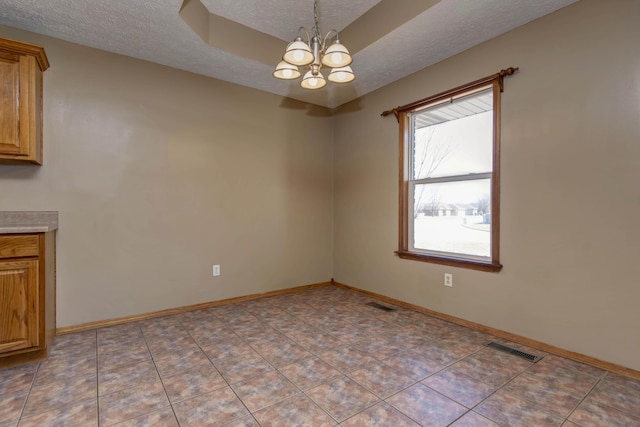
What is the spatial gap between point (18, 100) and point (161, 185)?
3.79 feet

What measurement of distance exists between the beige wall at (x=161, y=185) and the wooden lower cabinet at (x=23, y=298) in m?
0.60

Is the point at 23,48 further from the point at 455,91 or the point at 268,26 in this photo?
the point at 455,91

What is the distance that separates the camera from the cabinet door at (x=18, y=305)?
196 cm

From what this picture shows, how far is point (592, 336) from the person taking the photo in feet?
6.85

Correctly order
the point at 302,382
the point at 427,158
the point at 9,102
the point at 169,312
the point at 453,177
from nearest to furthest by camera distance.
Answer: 1. the point at 302,382
2. the point at 9,102
3. the point at 453,177
4. the point at 169,312
5. the point at 427,158

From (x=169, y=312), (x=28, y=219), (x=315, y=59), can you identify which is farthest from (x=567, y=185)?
(x=28, y=219)

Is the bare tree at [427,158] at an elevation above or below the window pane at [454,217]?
above

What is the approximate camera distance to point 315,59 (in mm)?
2031

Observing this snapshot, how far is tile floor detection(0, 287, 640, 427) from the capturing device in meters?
1.55

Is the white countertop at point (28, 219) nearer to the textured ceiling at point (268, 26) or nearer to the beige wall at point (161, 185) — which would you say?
the beige wall at point (161, 185)

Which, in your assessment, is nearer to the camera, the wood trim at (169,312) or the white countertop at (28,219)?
the white countertop at (28,219)

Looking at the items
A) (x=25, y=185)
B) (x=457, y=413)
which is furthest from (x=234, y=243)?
(x=457, y=413)

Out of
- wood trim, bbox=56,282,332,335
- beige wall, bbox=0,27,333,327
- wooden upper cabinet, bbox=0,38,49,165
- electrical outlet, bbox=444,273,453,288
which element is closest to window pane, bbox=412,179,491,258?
electrical outlet, bbox=444,273,453,288

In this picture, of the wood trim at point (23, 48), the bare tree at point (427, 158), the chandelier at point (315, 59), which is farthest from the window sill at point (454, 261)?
the wood trim at point (23, 48)
